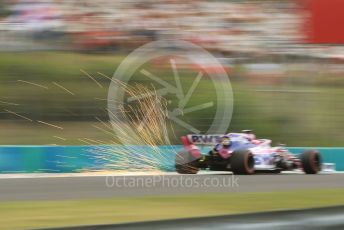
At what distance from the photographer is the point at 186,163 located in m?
12.5

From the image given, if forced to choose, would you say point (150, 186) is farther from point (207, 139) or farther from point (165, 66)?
point (165, 66)

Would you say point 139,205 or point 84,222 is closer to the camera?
point 84,222

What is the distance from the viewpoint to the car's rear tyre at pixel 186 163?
12445 millimetres

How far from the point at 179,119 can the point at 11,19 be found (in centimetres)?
711

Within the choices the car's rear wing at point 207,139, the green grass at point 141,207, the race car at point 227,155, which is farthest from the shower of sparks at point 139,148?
the green grass at point 141,207

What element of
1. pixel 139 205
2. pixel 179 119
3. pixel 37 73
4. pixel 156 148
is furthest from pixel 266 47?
pixel 139 205

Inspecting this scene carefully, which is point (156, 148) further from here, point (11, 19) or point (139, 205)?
point (11, 19)

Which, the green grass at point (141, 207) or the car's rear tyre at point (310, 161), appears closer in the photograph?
the green grass at point (141, 207)

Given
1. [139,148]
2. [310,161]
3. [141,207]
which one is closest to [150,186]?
[141,207]

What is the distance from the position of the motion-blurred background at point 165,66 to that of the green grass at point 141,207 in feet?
39.3

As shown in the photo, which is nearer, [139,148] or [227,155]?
[227,155]

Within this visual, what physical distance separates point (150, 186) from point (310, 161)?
5068mm

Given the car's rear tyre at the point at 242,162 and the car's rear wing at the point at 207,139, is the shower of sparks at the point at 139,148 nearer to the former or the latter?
the car's rear wing at the point at 207,139

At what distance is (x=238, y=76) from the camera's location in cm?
2417
